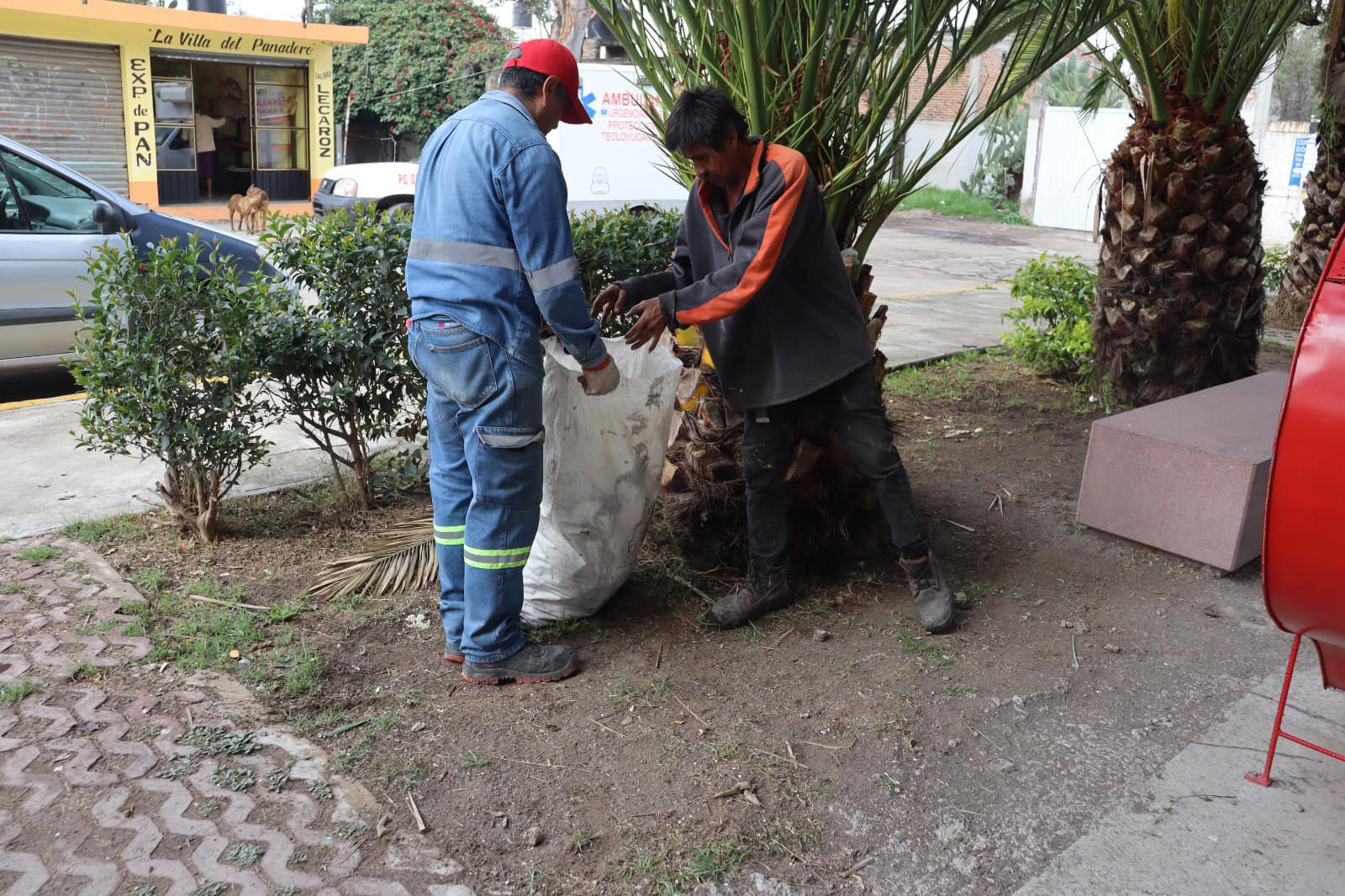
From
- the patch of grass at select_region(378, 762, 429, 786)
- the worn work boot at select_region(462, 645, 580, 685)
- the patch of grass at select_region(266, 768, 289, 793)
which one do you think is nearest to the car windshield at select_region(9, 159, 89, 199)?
the worn work boot at select_region(462, 645, 580, 685)

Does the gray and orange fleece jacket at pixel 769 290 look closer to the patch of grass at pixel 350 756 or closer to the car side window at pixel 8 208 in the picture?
the patch of grass at pixel 350 756

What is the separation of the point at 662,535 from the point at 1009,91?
2.33 m

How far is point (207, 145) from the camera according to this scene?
21.4 meters

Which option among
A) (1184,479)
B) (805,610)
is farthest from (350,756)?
(1184,479)

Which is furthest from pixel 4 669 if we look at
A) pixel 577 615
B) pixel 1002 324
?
pixel 1002 324

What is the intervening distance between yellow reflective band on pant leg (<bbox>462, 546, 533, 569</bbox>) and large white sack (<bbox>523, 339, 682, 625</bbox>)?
1.06 feet

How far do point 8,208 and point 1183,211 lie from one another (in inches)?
285

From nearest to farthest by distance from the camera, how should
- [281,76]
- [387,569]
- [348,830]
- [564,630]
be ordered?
[348,830] < [564,630] < [387,569] < [281,76]

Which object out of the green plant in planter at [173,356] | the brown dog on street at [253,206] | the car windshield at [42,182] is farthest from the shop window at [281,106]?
the green plant in planter at [173,356]

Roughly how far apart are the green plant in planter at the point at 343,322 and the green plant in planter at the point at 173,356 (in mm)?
157

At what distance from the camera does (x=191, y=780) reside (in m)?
2.86

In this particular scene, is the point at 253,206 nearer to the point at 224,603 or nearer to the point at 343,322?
the point at 343,322

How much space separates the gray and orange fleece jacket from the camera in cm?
346

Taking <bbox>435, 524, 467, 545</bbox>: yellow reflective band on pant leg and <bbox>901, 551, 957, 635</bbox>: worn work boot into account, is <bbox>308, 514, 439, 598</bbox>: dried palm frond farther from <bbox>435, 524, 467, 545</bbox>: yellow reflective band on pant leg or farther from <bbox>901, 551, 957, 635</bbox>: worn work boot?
<bbox>901, 551, 957, 635</bbox>: worn work boot
